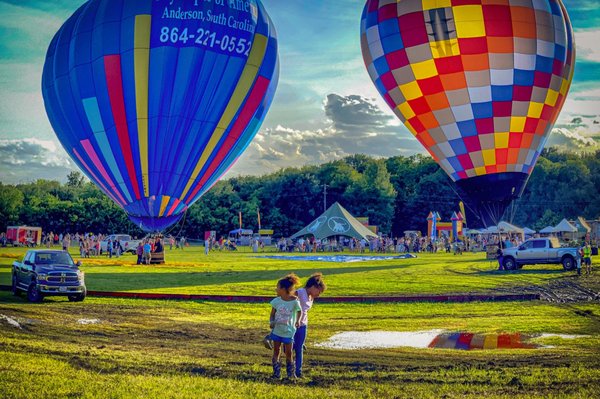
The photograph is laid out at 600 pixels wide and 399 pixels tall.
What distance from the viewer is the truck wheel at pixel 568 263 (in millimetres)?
29625

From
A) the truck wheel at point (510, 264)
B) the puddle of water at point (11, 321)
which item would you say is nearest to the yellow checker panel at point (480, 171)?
the truck wheel at point (510, 264)

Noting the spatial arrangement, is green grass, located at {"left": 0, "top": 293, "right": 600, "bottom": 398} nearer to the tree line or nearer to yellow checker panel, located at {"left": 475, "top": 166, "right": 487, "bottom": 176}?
yellow checker panel, located at {"left": 475, "top": 166, "right": 487, "bottom": 176}

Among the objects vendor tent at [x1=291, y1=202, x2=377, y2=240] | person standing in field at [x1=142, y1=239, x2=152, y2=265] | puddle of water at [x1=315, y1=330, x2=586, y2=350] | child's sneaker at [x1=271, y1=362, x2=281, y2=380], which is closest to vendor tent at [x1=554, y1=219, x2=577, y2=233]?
vendor tent at [x1=291, y1=202, x2=377, y2=240]

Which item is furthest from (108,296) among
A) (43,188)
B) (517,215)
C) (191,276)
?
(43,188)

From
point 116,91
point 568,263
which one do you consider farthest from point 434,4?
point 116,91

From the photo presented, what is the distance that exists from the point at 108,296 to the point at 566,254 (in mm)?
20035

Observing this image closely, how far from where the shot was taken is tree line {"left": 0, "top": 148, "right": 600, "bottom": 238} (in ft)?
299

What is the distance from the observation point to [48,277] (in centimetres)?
1752

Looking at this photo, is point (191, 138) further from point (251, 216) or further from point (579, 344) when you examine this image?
point (251, 216)

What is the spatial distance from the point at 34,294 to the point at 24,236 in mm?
59692

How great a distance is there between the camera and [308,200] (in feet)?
326

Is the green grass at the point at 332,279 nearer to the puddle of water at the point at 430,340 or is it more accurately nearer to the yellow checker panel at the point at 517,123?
the yellow checker panel at the point at 517,123

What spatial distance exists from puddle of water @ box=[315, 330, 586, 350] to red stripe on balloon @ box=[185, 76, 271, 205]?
18643 millimetres

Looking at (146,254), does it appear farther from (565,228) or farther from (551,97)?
(565,228)
